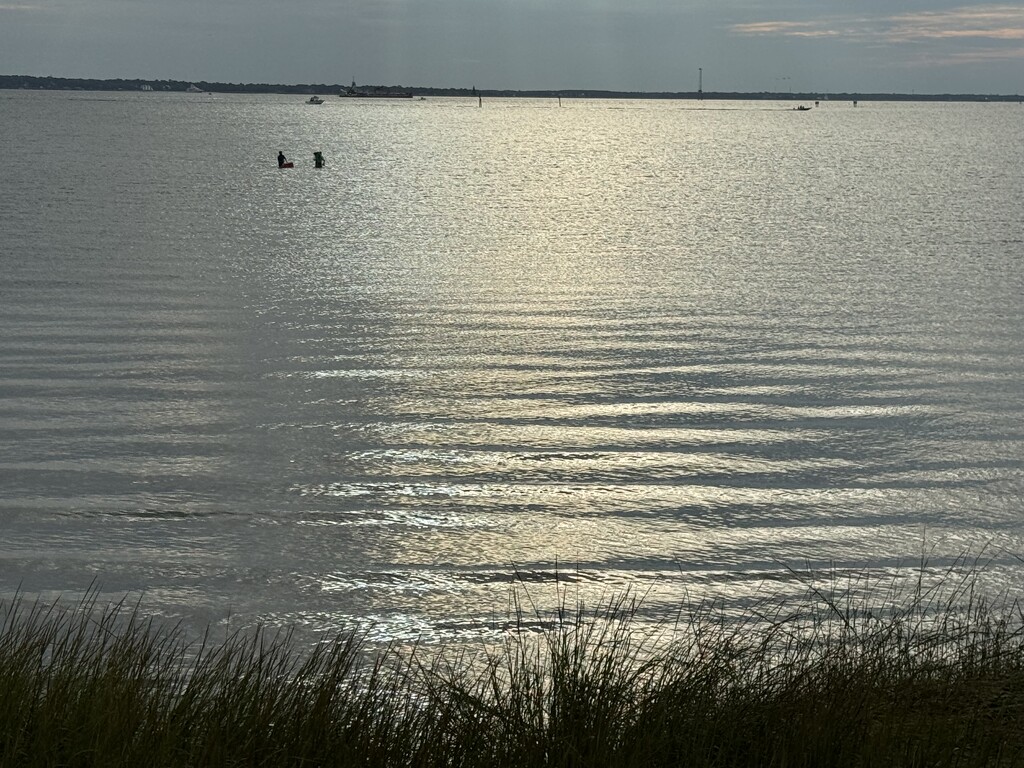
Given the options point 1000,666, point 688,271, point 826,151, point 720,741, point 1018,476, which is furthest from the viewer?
point 826,151

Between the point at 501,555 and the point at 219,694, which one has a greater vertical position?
the point at 219,694

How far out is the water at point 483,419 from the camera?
7961 millimetres

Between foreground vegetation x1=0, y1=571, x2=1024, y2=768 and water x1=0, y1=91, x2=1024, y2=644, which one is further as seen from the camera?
water x1=0, y1=91, x2=1024, y2=644

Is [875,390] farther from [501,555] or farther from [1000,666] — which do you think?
[1000,666]

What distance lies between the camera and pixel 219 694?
15.4ft

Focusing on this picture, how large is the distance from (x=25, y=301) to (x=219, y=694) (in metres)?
13.8

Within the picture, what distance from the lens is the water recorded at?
26.1ft

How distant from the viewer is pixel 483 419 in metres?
11.5

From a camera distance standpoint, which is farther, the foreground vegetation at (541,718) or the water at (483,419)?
the water at (483,419)

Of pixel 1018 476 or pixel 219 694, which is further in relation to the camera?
pixel 1018 476

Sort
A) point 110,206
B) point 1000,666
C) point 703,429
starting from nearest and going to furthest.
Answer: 1. point 1000,666
2. point 703,429
3. point 110,206

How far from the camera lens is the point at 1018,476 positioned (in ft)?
32.7

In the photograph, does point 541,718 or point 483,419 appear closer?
point 541,718

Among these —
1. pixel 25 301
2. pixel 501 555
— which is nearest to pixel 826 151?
pixel 25 301
